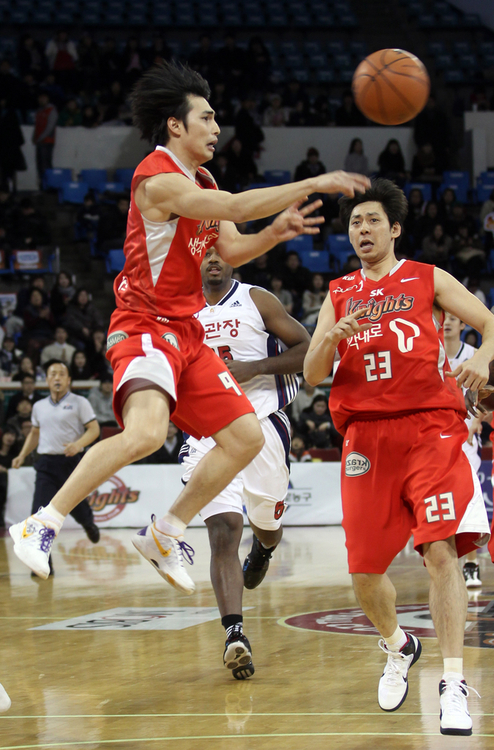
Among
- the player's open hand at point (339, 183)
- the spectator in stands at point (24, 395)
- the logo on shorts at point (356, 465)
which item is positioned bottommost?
the spectator in stands at point (24, 395)

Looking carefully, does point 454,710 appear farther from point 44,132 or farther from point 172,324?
point 44,132

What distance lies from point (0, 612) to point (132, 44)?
16.1 meters

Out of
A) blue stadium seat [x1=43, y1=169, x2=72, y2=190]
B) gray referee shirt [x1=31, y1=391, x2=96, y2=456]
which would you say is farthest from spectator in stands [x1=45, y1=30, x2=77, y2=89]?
gray referee shirt [x1=31, y1=391, x2=96, y2=456]

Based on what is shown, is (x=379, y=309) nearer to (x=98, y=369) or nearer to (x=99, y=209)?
(x=98, y=369)

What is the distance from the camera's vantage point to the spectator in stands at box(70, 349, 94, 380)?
47.1 ft

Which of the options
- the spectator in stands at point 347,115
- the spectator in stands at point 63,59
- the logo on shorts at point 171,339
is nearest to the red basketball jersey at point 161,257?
the logo on shorts at point 171,339

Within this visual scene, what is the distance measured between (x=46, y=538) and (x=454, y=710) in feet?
5.77

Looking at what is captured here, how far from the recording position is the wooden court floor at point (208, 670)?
3797 millimetres

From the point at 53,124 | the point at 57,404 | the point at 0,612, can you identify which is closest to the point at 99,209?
the point at 53,124

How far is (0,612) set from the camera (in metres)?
7.00

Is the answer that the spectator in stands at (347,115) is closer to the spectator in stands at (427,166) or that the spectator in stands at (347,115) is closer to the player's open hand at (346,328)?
the spectator in stands at (427,166)

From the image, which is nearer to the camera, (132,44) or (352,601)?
(352,601)

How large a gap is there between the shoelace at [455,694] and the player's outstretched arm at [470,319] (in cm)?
120

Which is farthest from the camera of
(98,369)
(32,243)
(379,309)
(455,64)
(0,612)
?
(455,64)
